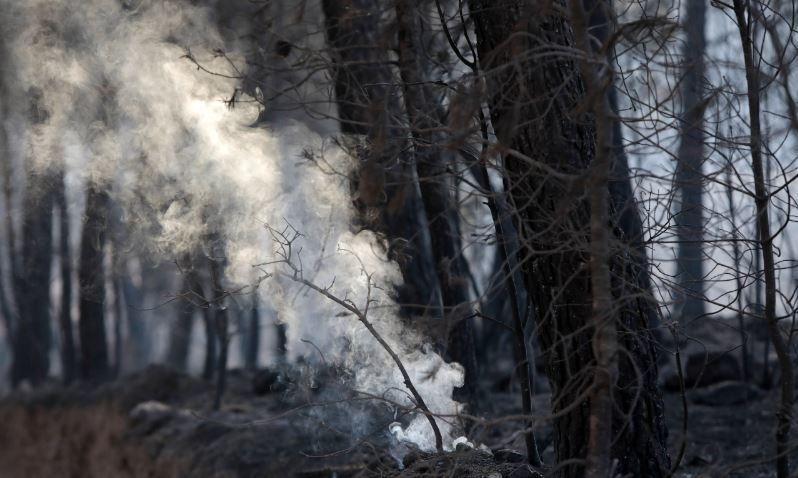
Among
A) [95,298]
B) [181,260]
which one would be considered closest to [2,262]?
[95,298]

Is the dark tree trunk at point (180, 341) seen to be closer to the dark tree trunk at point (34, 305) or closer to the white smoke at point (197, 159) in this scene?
the dark tree trunk at point (34, 305)

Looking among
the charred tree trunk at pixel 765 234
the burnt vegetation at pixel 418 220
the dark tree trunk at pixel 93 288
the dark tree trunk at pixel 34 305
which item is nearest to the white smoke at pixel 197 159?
the burnt vegetation at pixel 418 220

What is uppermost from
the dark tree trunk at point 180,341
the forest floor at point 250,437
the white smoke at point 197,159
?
the white smoke at point 197,159

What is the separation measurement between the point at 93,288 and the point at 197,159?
241 inches

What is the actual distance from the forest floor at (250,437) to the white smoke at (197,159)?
2.09 ft

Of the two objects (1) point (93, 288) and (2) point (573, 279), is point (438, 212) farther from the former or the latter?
(1) point (93, 288)

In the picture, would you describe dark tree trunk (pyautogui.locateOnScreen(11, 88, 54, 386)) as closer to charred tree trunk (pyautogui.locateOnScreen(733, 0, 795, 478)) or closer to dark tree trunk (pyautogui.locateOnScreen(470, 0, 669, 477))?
dark tree trunk (pyautogui.locateOnScreen(470, 0, 669, 477))

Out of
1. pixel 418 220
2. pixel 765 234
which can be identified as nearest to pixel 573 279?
pixel 765 234

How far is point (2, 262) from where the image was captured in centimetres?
2103

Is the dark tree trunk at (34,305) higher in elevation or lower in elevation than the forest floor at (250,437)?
higher

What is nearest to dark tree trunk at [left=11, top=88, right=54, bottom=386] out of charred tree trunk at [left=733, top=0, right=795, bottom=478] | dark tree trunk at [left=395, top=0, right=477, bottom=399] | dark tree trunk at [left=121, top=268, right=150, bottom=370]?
dark tree trunk at [left=121, top=268, right=150, bottom=370]

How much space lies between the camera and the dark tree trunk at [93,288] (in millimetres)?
11125

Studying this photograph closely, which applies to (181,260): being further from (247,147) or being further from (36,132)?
(36,132)

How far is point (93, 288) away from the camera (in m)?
14.2
